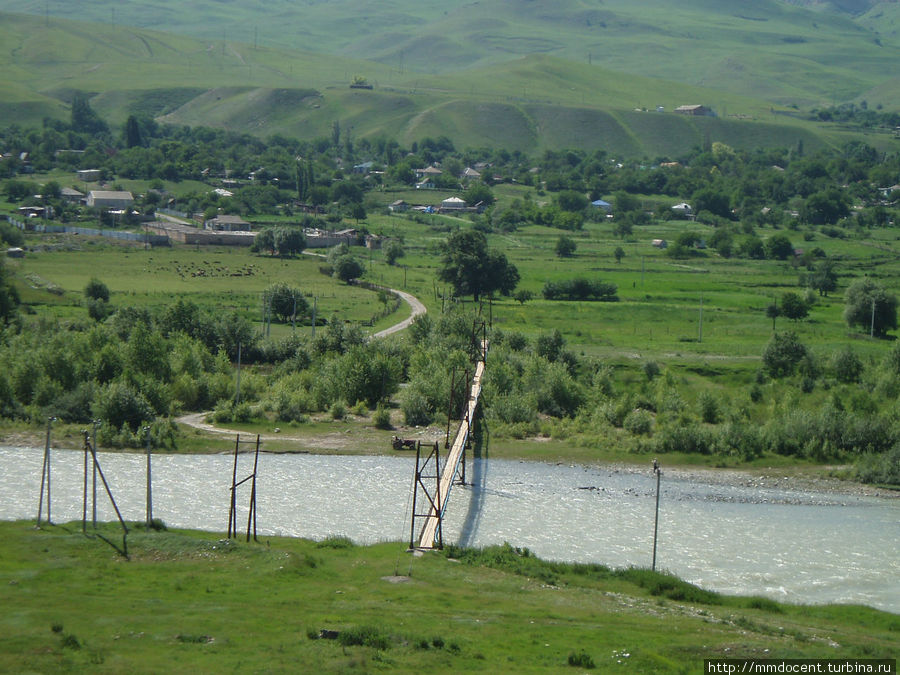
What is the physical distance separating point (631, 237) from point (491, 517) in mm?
77223

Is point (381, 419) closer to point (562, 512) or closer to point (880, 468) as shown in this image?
point (562, 512)

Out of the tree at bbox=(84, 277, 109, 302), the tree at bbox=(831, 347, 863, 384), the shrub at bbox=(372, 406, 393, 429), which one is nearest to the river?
the shrub at bbox=(372, 406, 393, 429)

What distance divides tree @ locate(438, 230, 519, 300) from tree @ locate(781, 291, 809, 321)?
16.0 metres

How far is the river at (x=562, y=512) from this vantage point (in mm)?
27484

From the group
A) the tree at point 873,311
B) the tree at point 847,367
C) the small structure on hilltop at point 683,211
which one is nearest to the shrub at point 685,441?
the tree at point 847,367

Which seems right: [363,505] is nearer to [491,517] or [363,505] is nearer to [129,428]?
[491,517]

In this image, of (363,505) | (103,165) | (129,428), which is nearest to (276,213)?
(103,165)

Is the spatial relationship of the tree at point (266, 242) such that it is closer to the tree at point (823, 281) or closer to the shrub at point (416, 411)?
the tree at point (823, 281)

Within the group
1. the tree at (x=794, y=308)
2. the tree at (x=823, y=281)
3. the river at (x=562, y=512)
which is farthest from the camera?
the tree at (x=823, y=281)

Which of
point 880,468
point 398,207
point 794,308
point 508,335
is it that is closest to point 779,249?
point 794,308

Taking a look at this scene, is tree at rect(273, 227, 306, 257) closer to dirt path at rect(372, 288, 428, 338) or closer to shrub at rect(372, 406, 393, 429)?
dirt path at rect(372, 288, 428, 338)

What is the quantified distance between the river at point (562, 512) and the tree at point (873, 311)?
82.3 feet

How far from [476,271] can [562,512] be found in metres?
38.2

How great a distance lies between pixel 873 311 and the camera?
190 ft
